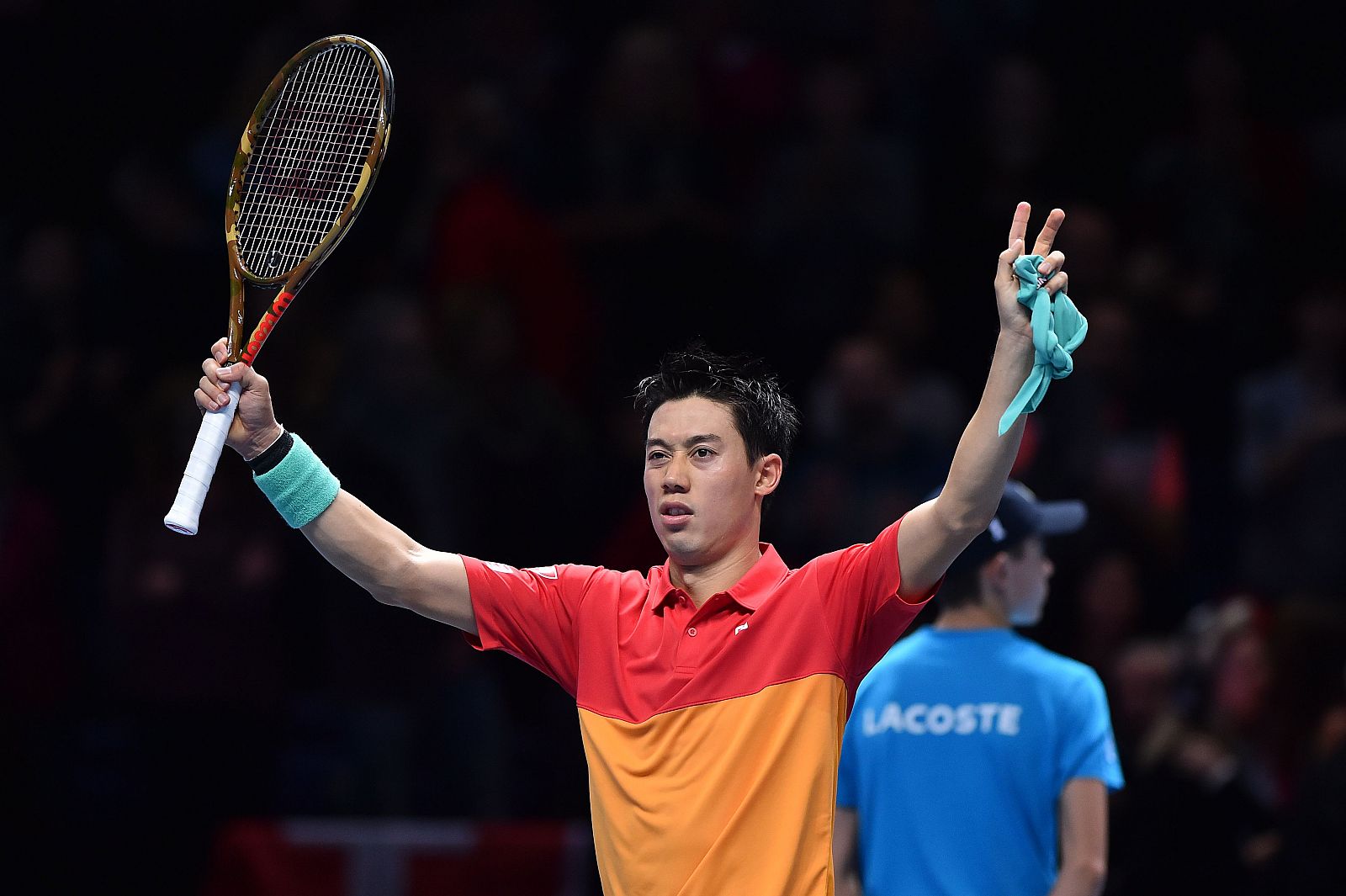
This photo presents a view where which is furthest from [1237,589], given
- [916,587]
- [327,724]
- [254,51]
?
[254,51]

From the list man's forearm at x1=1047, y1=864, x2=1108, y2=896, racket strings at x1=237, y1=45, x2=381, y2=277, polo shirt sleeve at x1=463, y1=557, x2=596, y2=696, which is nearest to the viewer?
polo shirt sleeve at x1=463, y1=557, x2=596, y2=696

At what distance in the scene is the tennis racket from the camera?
4145mm

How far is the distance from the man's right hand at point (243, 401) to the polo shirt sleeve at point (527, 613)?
0.51 meters

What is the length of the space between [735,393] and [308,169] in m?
1.25

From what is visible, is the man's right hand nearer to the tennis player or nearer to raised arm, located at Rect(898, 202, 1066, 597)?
the tennis player

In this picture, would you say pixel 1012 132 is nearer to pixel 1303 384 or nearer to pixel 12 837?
pixel 1303 384

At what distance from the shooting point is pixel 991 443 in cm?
340

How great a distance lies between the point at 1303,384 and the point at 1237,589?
1024 millimetres

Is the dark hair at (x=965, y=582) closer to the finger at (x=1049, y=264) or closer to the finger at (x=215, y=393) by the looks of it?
the finger at (x=1049, y=264)

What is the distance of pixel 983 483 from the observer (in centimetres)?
342

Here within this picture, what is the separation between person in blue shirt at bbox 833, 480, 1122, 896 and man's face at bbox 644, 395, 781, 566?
1073 mm

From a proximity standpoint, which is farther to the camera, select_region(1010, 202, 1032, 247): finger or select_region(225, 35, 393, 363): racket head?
select_region(225, 35, 393, 363): racket head

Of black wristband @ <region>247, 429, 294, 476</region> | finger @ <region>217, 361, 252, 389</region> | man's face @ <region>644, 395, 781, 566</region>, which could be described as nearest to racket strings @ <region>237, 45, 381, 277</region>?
finger @ <region>217, 361, 252, 389</region>

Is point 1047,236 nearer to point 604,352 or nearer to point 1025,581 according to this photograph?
point 1025,581
